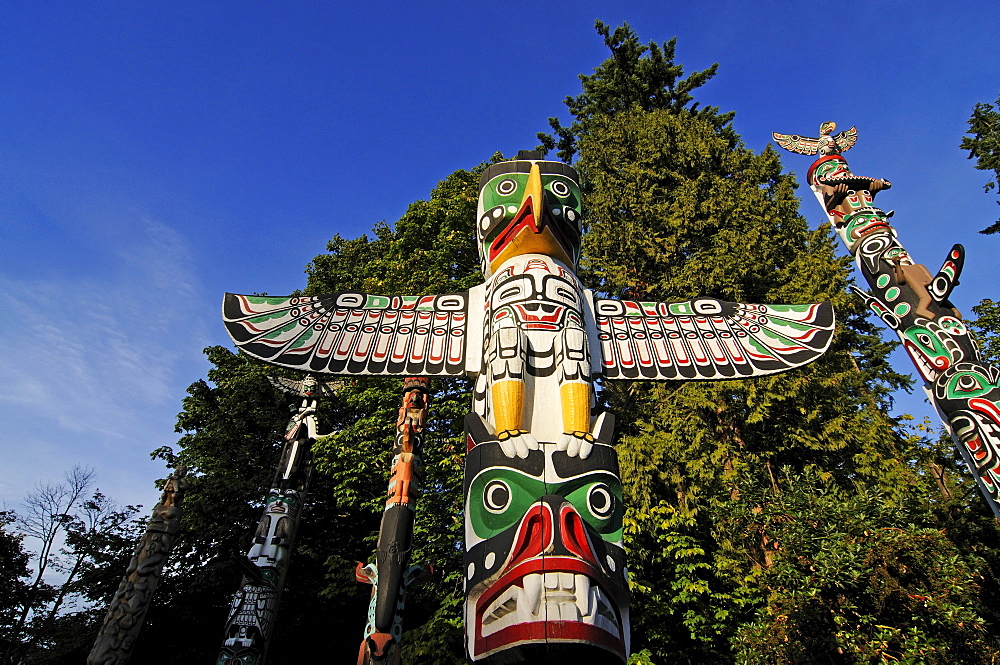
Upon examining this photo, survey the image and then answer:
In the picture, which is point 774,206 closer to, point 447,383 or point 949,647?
point 447,383

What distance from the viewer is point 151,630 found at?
1075 cm

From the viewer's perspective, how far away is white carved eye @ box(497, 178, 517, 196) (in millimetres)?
5379

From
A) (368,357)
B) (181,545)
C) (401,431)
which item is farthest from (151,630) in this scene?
(368,357)

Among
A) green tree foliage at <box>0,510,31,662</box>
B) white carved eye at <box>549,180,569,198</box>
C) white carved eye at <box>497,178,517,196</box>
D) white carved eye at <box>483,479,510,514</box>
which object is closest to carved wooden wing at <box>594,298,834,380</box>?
white carved eye at <box>549,180,569,198</box>

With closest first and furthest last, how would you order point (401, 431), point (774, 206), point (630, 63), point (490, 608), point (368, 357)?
point (490, 608), point (368, 357), point (401, 431), point (774, 206), point (630, 63)

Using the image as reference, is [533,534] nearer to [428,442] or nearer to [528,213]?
[528,213]

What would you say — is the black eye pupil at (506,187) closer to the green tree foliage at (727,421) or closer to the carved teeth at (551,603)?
the carved teeth at (551,603)

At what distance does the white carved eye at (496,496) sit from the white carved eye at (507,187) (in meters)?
2.92

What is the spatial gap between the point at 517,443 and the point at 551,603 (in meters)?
1.00

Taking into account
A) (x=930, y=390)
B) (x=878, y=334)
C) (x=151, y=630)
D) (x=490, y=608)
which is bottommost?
(x=490, y=608)

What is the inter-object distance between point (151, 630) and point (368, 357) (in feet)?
31.7

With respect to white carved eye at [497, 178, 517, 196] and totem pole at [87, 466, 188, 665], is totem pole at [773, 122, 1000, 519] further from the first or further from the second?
totem pole at [87, 466, 188, 665]

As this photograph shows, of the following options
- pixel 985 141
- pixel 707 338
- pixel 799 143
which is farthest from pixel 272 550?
pixel 985 141

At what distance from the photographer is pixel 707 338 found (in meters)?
4.99
